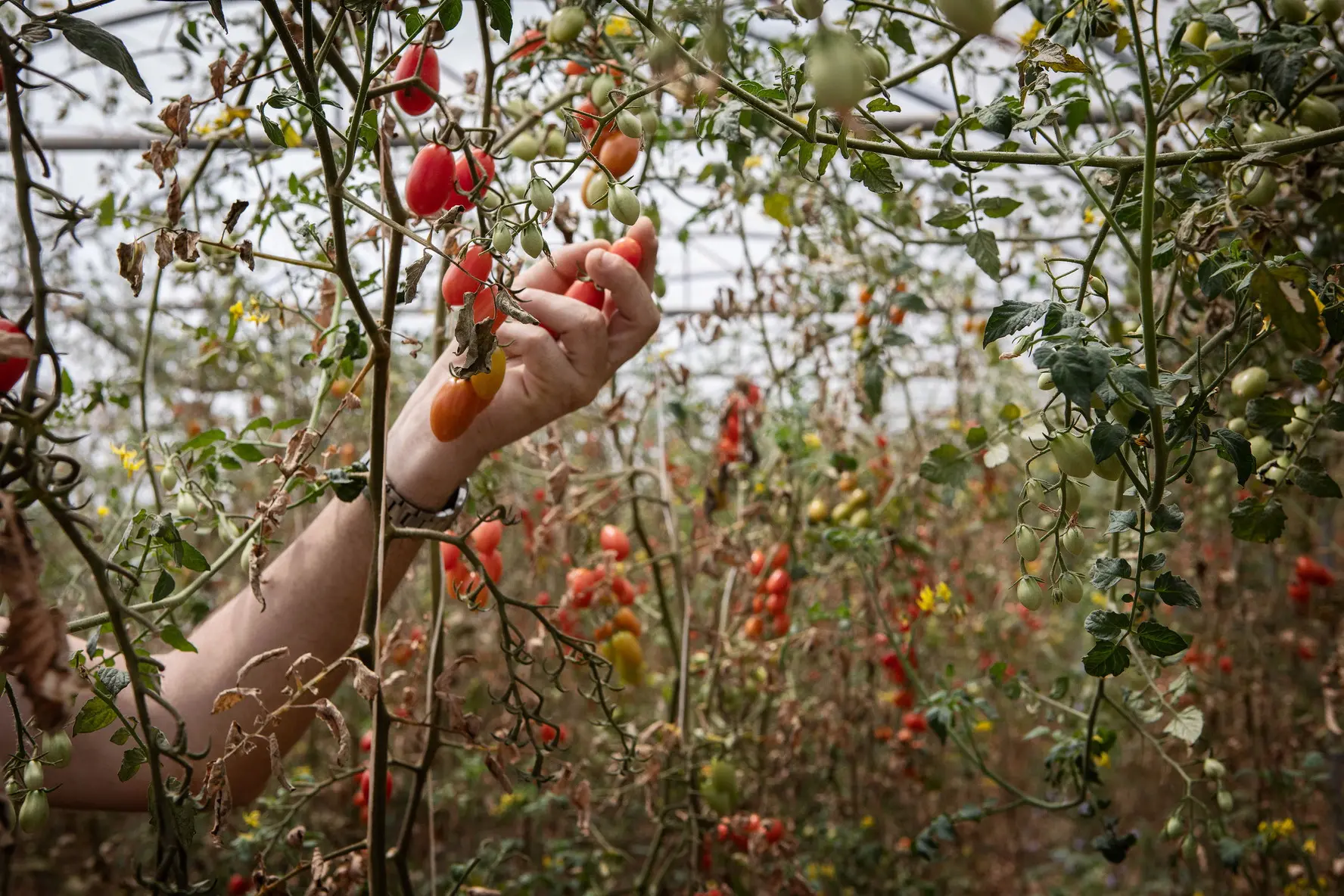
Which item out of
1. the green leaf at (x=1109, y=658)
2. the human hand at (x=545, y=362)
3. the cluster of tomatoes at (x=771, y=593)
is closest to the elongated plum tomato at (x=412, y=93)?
the human hand at (x=545, y=362)

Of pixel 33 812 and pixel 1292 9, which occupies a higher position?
pixel 1292 9

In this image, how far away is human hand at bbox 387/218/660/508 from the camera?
0.71 m

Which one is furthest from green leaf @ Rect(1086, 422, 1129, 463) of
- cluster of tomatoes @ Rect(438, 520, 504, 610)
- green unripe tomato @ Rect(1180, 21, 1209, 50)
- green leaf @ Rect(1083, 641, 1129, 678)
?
cluster of tomatoes @ Rect(438, 520, 504, 610)

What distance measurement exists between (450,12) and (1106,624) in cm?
56

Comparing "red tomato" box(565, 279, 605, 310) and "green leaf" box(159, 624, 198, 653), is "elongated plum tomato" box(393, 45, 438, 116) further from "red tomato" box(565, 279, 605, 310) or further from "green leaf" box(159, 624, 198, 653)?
"green leaf" box(159, 624, 198, 653)

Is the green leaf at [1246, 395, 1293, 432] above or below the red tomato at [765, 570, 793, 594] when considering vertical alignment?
below

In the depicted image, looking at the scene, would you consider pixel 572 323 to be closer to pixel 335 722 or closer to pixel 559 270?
pixel 559 270

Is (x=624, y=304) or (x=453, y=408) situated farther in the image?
(x=624, y=304)

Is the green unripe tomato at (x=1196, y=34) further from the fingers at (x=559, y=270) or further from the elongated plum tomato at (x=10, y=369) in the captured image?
the elongated plum tomato at (x=10, y=369)

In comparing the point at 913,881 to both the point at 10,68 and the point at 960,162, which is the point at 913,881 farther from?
the point at 10,68

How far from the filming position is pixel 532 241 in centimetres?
52

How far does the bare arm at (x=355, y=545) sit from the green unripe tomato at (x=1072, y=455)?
33 centimetres

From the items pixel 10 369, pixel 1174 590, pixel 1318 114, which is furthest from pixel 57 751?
pixel 1318 114

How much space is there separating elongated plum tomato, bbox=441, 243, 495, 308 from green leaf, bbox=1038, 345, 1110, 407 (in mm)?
349
